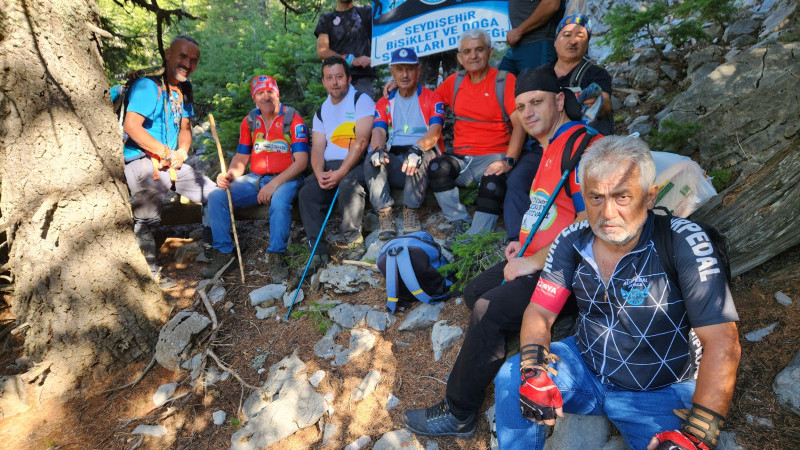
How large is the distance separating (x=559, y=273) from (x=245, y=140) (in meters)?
4.98

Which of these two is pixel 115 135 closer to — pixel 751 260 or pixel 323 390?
pixel 323 390

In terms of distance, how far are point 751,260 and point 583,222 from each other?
1.59 metres

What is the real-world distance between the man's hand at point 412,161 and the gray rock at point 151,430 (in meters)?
3.65

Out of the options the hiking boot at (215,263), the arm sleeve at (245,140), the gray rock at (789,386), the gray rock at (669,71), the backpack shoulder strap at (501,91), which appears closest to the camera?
the gray rock at (789,386)

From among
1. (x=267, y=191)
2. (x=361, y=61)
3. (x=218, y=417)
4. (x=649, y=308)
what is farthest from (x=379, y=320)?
(x=361, y=61)

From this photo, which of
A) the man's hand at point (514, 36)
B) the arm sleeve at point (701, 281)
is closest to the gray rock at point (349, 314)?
the arm sleeve at point (701, 281)

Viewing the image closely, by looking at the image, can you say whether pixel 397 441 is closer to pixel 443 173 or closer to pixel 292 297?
pixel 292 297

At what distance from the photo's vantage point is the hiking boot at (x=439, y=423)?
315cm

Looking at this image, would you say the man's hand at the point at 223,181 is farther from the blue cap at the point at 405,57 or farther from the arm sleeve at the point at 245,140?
the blue cap at the point at 405,57

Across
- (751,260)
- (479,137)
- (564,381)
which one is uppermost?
(479,137)

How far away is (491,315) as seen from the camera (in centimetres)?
303

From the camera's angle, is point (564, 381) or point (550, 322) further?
point (550, 322)

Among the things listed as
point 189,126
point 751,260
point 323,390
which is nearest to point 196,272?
point 189,126

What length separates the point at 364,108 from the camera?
5.86 meters
